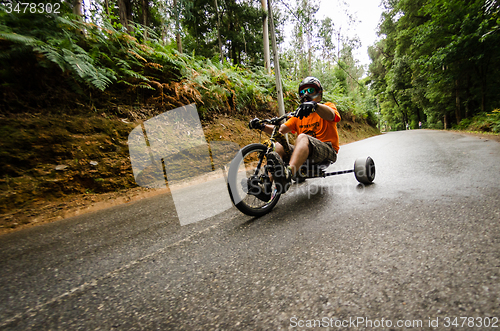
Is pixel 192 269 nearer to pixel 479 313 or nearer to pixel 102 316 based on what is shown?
pixel 102 316

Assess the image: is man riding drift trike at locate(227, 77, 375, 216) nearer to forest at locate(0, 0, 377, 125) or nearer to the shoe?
the shoe

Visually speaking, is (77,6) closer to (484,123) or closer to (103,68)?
(103,68)

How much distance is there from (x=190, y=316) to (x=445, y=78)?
1792 centimetres

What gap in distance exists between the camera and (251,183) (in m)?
2.09

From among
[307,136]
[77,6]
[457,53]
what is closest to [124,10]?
[77,6]

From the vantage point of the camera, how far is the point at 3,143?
306 centimetres

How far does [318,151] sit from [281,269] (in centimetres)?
169

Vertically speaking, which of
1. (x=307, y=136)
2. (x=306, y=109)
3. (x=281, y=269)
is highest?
(x=306, y=109)

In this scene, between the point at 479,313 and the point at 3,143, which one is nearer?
the point at 479,313

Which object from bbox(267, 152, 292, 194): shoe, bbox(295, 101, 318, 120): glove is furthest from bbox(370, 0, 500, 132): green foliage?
bbox(267, 152, 292, 194): shoe

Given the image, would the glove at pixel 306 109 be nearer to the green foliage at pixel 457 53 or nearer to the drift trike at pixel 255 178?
the drift trike at pixel 255 178

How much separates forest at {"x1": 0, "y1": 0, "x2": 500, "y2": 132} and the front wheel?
3754 mm

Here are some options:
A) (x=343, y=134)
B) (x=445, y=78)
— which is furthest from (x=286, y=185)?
(x=445, y=78)

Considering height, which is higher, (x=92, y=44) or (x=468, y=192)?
(x=92, y=44)
